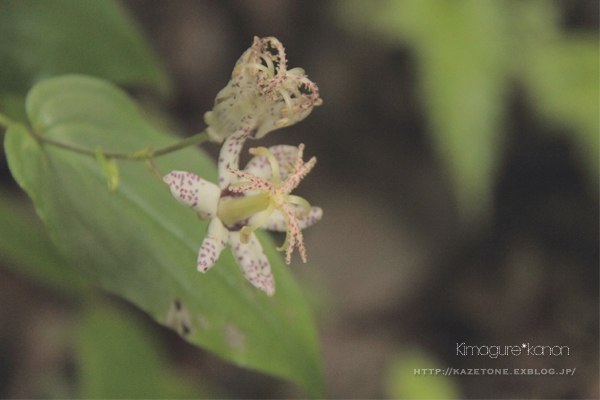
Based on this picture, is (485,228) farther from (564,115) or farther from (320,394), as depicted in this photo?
(320,394)

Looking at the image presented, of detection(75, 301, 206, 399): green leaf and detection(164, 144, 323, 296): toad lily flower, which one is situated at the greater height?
detection(164, 144, 323, 296): toad lily flower

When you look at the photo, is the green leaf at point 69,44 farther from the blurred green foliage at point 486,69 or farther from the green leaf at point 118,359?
the blurred green foliage at point 486,69

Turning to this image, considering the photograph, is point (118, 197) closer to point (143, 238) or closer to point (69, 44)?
point (143, 238)

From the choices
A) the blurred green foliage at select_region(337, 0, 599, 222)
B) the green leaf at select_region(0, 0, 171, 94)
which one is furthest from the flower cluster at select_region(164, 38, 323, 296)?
the blurred green foliage at select_region(337, 0, 599, 222)

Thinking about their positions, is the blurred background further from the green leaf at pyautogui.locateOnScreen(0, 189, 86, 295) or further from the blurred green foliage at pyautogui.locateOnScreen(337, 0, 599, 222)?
the green leaf at pyautogui.locateOnScreen(0, 189, 86, 295)

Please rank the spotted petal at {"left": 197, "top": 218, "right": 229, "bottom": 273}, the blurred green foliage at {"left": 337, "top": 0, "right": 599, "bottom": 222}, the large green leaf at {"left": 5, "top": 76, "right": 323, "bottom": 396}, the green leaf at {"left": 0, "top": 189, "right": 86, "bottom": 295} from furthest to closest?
the blurred green foliage at {"left": 337, "top": 0, "right": 599, "bottom": 222}
the green leaf at {"left": 0, "top": 189, "right": 86, "bottom": 295}
the large green leaf at {"left": 5, "top": 76, "right": 323, "bottom": 396}
the spotted petal at {"left": 197, "top": 218, "right": 229, "bottom": 273}

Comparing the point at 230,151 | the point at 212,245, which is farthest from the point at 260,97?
the point at 212,245

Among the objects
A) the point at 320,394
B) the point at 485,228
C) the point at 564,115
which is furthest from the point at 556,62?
the point at 320,394
